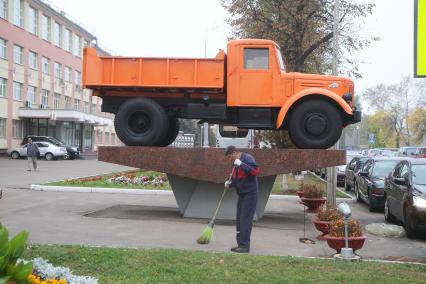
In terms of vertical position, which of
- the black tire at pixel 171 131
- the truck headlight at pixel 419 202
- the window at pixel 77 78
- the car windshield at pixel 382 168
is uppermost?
the window at pixel 77 78

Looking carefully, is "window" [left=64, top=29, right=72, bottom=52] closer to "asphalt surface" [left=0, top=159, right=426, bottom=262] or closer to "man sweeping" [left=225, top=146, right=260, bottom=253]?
"asphalt surface" [left=0, top=159, right=426, bottom=262]

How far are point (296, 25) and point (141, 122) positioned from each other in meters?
12.5

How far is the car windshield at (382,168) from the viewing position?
655 inches

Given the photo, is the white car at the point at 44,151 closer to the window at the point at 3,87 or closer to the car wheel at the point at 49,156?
the car wheel at the point at 49,156

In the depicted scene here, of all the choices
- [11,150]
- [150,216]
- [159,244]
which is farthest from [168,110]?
[11,150]

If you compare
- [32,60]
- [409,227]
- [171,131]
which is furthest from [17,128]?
[409,227]

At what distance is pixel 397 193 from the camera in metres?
12.0

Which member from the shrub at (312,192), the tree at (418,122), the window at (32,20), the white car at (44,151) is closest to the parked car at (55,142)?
the white car at (44,151)

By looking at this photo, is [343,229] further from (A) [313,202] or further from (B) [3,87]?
(B) [3,87]

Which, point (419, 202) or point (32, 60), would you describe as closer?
point (419, 202)

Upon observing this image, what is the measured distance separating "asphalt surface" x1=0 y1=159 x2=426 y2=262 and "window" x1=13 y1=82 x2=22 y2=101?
116ft

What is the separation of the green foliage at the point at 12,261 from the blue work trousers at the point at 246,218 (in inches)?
214

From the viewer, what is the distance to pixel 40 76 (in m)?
54.7

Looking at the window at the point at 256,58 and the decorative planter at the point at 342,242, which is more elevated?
the window at the point at 256,58
